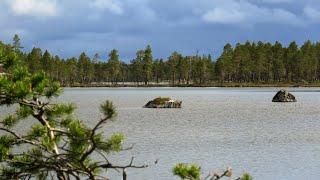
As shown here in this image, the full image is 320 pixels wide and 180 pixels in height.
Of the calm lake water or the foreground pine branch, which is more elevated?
the foreground pine branch

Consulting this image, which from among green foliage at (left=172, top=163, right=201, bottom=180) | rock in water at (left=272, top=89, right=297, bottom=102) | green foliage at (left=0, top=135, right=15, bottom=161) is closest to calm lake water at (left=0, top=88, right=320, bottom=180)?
green foliage at (left=0, top=135, right=15, bottom=161)

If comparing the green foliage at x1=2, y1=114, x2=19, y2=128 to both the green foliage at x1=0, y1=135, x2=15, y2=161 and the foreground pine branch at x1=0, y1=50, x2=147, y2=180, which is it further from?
the green foliage at x1=0, y1=135, x2=15, y2=161

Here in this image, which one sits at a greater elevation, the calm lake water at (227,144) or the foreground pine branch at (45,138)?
the foreground pine branch at (45,138)

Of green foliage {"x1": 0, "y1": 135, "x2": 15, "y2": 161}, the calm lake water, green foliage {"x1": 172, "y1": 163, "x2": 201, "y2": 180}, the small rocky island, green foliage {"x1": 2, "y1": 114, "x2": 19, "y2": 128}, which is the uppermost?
green foliage {"x1": 2, "y1": 114, "x2": 19, "y2": 128}

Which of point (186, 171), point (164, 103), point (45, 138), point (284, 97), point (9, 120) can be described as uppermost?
point (9, 120)

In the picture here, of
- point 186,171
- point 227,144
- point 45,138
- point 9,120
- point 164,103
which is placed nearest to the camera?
point 186,171

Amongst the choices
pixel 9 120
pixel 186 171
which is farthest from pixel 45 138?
pixel 186 171

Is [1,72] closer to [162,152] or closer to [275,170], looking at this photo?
[275,170]

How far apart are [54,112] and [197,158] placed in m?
21.7

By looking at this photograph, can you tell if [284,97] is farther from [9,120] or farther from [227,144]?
[9,120]

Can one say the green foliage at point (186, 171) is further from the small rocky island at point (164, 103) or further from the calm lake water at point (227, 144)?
the small rocky island at point (164, 103)

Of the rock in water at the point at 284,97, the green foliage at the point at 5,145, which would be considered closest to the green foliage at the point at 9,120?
the green foliage at the point at 5,145

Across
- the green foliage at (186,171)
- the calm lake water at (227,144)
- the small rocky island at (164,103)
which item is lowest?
the calm lake water at (227,144)

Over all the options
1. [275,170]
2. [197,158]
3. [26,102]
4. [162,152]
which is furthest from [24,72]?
[162,152]
